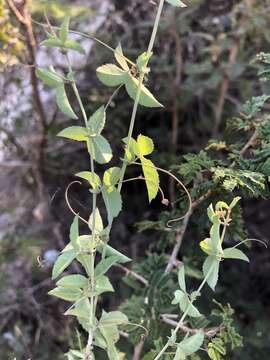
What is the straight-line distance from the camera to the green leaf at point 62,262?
25.8 inches

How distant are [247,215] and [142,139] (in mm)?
1006

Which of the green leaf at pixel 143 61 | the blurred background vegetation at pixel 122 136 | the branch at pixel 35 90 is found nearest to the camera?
the green leaf at pixel 143 61

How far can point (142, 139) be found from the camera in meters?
0.65

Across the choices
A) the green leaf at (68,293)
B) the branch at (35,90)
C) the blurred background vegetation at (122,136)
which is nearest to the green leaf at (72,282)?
the green leaf at (68,293)

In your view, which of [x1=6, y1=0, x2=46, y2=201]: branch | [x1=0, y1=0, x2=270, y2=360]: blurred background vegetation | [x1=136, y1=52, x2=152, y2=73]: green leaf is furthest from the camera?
[x1=0, y1=0, x2=270, y2=360]: blurred background vegetation

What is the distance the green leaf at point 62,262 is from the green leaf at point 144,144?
0.14 meters

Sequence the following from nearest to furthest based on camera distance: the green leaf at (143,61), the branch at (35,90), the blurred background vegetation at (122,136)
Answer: the green leaf at (143,61) → the branch at (35,90) → the blurred background vegetation at (122,136)

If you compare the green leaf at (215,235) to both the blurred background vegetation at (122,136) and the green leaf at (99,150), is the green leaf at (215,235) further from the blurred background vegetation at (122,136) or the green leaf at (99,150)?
the blurred background vegetation at (122,136)

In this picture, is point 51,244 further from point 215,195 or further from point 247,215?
point 215,195

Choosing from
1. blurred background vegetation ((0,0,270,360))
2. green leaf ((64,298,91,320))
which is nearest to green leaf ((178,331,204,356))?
green leaf ((64,298,91,320))

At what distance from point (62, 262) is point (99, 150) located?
129 millimetres

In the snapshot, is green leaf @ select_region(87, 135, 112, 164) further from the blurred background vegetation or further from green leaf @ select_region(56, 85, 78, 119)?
the blurred background vegetation

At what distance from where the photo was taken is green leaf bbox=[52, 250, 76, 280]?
2.15ft

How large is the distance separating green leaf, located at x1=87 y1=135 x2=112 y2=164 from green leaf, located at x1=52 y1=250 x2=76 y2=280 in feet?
0.36
